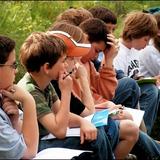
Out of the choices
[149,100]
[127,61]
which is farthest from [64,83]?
[127,61]

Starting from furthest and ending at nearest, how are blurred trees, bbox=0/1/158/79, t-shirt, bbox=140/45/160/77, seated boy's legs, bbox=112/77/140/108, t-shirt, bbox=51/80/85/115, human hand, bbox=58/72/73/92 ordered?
blurred trees, bbox=0/1/158/79, t-shirt, bbox=140/45/160/77, seated boy's legs, bbox=112/77/140/108, t-shirt, bbox=51/80/85/115, human hand, bbox=58/72/73/92

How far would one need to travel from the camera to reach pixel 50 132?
313cm

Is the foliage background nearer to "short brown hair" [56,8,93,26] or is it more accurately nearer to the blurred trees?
the blurred trees

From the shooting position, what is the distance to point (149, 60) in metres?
5.37

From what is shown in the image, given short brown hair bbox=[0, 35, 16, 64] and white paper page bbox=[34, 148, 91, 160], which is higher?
short brown hair bbox=[0, 35, 16, 64]

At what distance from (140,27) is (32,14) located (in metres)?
3.12

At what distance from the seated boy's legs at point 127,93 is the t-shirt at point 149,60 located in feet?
3.21

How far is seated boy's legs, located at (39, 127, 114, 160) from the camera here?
3.16m

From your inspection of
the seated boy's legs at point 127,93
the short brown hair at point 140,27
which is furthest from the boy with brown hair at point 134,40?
the seated boy's legs at point 127,93

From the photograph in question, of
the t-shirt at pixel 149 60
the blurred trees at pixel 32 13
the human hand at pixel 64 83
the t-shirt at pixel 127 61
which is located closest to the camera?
the human hand at pixel 64 83

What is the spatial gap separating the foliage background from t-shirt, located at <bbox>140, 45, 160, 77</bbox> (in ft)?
2.16

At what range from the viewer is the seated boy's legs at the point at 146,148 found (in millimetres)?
3672

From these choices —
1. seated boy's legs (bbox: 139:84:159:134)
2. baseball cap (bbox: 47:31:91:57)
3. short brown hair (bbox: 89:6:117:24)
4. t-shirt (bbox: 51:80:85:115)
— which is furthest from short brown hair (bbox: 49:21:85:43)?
short brown hair (bbox: 89:6:117:24)

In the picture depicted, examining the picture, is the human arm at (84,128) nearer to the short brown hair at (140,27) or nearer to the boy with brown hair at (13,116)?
the boy with brown hair at (13,116)
